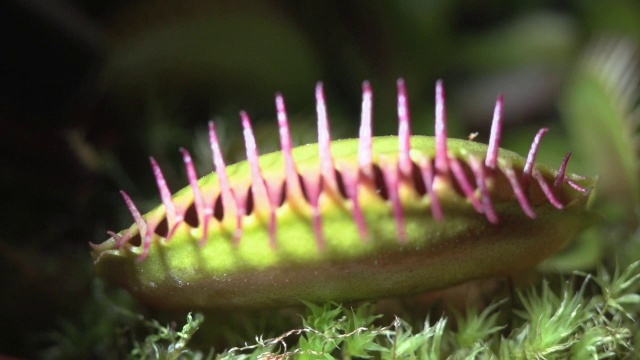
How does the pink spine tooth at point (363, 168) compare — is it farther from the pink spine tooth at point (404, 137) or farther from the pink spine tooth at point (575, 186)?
the pink spine tooth at point (575, 186)

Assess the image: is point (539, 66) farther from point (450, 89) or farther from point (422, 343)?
point (422, 343)

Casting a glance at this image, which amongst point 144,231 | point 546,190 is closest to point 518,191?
point 546,190

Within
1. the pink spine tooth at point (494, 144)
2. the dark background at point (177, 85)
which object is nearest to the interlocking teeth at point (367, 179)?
the pink spine tooth at point (494, 144)

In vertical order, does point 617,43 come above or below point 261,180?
above

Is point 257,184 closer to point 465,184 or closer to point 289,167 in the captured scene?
point 289,167

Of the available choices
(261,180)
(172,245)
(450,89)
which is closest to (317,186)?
(261,180)

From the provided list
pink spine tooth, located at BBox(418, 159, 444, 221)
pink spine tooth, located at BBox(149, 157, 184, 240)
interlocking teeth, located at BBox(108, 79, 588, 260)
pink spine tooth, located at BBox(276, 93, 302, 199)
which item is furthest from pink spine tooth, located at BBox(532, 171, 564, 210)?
pink spine tooth, located at BBox(149, 157, 184, 240)

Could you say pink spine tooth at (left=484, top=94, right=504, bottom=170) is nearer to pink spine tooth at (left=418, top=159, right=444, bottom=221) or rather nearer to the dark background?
pink spine tooth at (left=418, top=159, right=444, bottom=221)
